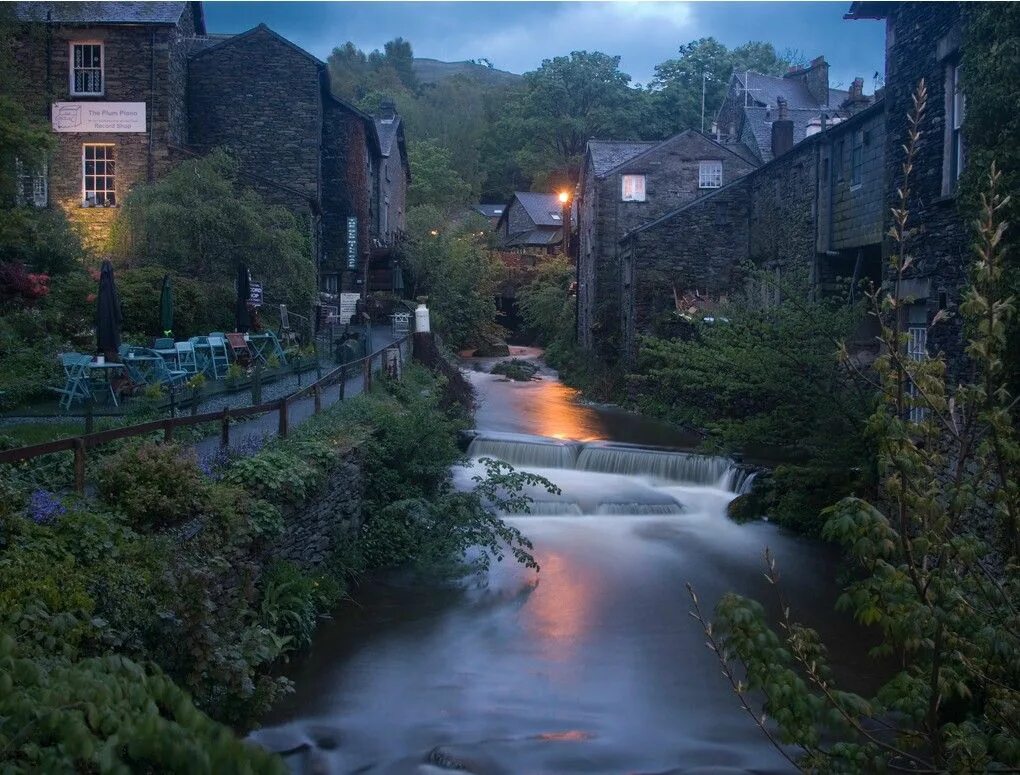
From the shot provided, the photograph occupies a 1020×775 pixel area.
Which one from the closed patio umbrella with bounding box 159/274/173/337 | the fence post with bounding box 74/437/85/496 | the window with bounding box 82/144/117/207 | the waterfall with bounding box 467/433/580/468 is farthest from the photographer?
the window with bounding box 82/144/117/207

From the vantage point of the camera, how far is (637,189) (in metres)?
35.9

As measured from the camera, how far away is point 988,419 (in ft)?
13.8

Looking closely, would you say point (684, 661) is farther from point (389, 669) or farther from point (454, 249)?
point (454, 249)

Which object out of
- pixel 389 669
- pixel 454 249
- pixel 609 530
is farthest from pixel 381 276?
pixel 389 669

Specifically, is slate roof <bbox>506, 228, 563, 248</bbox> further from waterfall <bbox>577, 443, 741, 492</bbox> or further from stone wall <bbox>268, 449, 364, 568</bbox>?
stone wall <bbox>268, 449, 364, 568</bbox>

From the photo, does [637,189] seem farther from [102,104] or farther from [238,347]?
[238,347]

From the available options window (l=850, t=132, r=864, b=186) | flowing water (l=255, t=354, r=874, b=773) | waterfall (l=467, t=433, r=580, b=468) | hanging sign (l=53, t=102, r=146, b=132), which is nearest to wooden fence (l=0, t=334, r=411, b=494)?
flowing water (l=255, t=354, r=874, b=773)

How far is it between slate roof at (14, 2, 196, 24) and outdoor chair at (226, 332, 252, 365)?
1146cm

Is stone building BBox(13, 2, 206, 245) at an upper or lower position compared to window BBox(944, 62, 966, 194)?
upper

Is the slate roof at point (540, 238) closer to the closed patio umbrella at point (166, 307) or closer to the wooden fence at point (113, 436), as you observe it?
the closed patio umbrella at point (166, 307)

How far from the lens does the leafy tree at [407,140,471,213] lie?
222 ft

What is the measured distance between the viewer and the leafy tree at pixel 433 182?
2660 inches

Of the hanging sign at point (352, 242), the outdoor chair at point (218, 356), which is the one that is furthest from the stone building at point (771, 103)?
the outdoor chair at point (218, 356)

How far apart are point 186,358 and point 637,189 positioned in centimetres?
2085
